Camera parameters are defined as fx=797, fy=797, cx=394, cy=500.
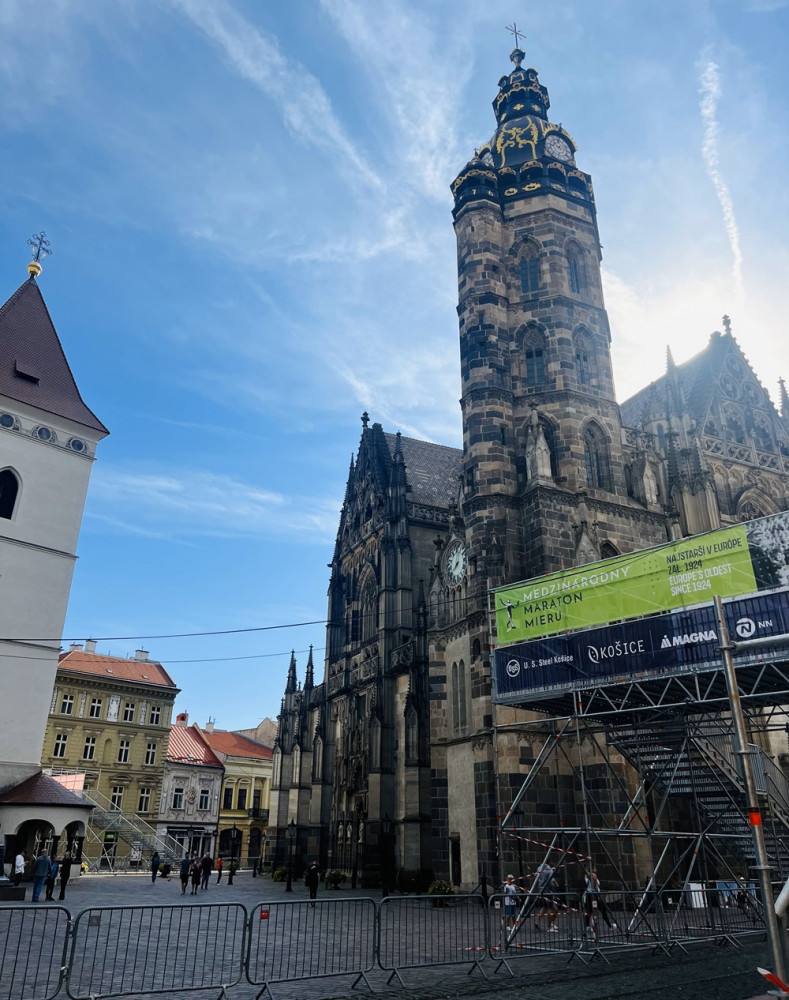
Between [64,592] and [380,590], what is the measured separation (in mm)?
13134

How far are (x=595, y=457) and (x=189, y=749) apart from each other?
47.0m

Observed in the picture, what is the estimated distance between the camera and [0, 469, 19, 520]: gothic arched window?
104ft

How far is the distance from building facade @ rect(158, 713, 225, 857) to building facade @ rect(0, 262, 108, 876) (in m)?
30.2

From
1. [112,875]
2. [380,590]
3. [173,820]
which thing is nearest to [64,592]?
[380,590]

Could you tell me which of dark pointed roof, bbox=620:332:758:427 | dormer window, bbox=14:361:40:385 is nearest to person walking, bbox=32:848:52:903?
dormer window, bbox=14:361:40:385

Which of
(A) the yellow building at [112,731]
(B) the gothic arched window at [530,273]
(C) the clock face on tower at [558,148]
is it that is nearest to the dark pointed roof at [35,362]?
(B) the gothic arched window at [530,273]

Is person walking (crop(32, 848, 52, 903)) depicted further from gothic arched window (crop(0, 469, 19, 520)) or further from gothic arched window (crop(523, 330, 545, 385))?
gothic arched window (crop(523, 330, 545, 385))

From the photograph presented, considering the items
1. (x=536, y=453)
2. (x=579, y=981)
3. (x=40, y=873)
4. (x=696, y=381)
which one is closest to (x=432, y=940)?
(x=579, y=981)

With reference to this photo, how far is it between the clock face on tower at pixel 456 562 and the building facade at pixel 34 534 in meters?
14.9

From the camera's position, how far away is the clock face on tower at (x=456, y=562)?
2934 cm

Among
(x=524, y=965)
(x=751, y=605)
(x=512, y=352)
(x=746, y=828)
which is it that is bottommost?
(x=524, y=965)

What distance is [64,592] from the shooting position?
3178 centimetres

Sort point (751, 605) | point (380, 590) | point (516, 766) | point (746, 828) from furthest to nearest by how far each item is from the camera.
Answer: point (380, 590)
point (516, 766)
point (746, 828)
point (751, 605)

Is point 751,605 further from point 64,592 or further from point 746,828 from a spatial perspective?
point 64,592
